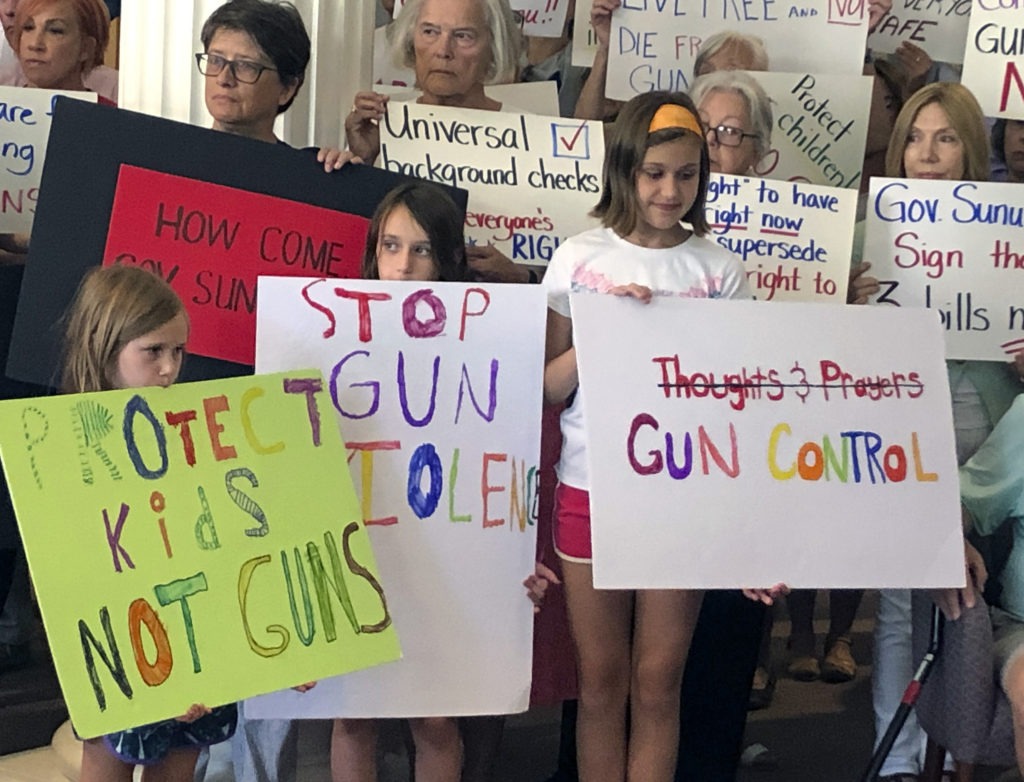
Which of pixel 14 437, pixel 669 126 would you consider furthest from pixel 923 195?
pixel 14 437

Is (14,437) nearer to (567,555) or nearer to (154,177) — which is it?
(154,177)

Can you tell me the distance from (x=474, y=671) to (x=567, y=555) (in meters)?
0.24

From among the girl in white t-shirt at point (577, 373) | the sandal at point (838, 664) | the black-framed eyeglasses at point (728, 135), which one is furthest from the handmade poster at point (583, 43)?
the sandal at point (838, 664)

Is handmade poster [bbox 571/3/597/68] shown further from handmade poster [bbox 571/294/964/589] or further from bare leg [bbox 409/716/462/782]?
bare leg [bbox 409/716/462/782]

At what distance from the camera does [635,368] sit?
2.02m

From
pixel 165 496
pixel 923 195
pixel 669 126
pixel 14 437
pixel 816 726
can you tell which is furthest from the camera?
pixel 816 726

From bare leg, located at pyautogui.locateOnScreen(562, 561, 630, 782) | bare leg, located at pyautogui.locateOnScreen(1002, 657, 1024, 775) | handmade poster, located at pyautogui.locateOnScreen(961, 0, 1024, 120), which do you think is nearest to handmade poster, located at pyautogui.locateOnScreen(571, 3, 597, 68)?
handmade poster, located at pyautogui.locateOnScreen(961, 0, 1024, 120)

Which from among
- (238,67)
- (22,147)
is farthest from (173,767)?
(22,147)

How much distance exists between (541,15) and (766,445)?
2.04 m

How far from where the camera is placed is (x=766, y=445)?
2.07 m

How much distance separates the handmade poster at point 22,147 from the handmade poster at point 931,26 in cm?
220

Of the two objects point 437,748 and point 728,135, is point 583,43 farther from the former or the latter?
point 437,748

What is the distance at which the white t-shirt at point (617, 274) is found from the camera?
214cm

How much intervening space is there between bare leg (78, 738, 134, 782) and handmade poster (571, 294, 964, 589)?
75cm
